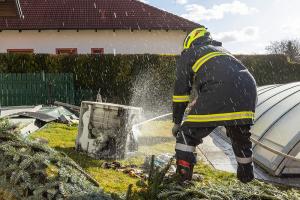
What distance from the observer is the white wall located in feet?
78.4

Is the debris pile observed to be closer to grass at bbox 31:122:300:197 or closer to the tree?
grass at bbox 31:122:300:197

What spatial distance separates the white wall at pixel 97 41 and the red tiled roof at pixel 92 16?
53 cm

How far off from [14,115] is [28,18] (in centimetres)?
1446

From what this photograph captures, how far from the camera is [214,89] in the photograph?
475 cm

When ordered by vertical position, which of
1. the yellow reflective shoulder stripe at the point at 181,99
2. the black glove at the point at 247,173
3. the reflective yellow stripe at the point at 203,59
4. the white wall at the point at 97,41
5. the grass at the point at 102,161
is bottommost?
the grass at the point at 102,161

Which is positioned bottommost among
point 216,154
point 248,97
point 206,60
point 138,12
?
point 216,154

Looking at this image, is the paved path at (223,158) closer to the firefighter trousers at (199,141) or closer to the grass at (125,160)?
the grass at (125,160)

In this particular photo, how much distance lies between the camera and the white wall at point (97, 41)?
2391cm

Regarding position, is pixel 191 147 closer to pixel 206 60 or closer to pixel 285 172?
pixel 206 60

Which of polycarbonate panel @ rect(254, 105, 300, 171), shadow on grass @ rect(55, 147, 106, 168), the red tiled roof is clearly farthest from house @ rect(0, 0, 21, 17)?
the red tiled roof

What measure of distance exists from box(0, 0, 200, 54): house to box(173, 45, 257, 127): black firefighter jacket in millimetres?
19011

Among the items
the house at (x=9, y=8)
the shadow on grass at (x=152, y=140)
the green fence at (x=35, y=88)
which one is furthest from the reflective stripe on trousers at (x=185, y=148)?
the green fence at (x=35, y=88)

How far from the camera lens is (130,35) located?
24.2 m

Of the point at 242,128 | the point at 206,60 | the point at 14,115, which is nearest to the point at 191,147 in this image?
the point at 242,128
